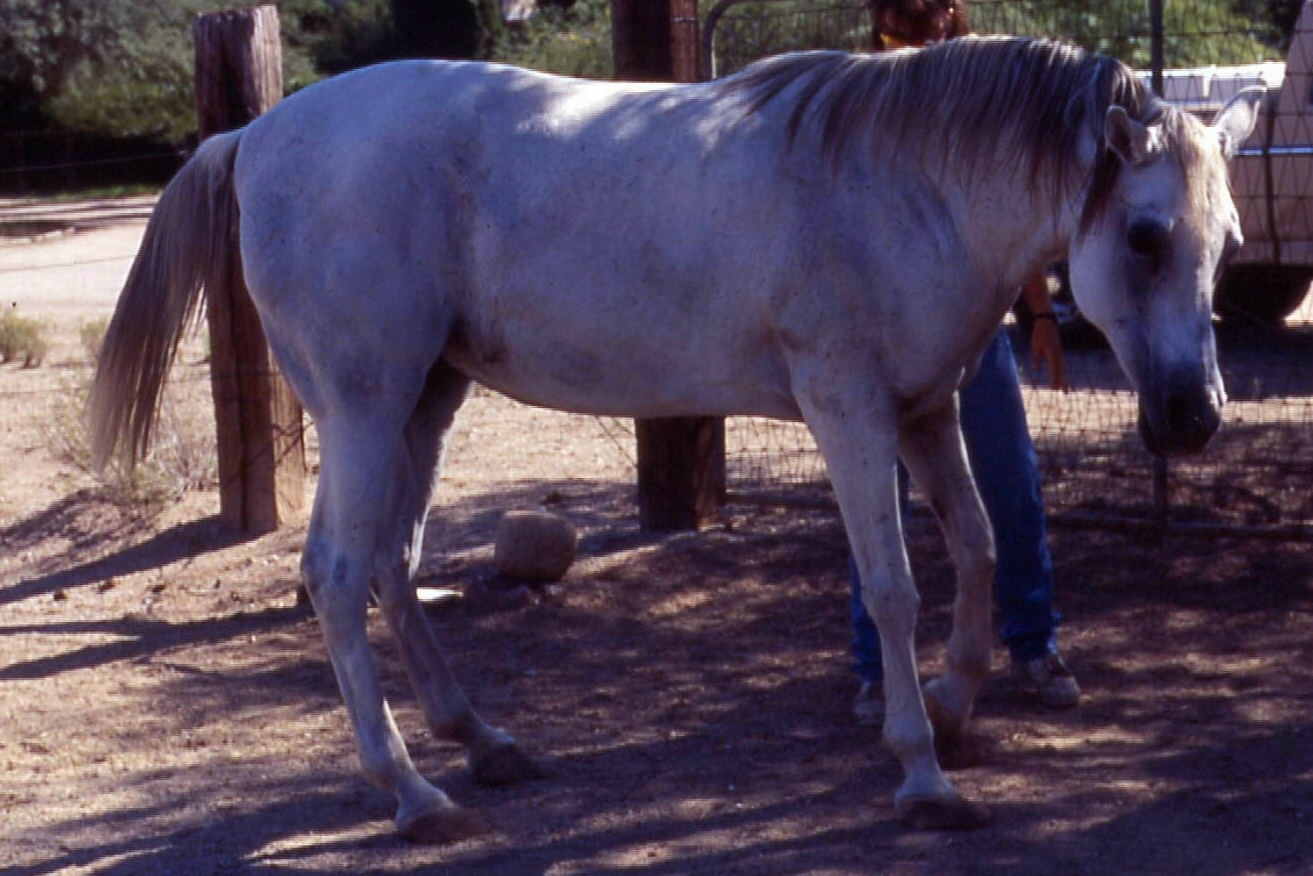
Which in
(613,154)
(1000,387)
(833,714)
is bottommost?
(833,714)

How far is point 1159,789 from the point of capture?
4.26 meters

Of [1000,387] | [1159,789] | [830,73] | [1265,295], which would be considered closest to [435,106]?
[830,73]

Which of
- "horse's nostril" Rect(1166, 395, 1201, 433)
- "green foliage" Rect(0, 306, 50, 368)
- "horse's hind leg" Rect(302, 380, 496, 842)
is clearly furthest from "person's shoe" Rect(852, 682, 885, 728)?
"green foliage" Rect(0, 306, 50, 368)

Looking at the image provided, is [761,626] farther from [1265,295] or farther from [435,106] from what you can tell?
[1265,295]

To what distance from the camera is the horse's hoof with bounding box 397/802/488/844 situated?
13.4ft

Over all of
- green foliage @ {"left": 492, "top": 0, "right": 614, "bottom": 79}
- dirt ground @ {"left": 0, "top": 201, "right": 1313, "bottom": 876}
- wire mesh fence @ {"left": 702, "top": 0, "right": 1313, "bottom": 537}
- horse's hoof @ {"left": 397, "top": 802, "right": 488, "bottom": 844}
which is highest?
green foliage @ {"left": 492, "top": 0, "right": 614, "bottom": 79}

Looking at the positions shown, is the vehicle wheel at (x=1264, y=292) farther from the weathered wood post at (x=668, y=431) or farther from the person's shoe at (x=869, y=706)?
the person's shoe at (x=869, y=706)

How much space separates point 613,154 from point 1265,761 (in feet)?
7.65

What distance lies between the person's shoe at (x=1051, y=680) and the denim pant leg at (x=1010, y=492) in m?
0.03

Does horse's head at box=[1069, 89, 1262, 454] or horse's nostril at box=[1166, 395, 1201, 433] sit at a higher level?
horse's head at box=[1069, 89, 1262, 454]

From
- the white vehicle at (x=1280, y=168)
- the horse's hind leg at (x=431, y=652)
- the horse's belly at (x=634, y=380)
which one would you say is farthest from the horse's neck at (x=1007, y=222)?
the white vehicle at (x=1280, y=168)

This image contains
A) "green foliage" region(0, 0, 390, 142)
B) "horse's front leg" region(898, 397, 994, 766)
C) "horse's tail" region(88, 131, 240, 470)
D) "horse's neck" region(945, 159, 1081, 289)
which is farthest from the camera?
"green foliage" region(0, 0, 390, 142)

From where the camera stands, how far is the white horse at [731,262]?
3805 millimetres

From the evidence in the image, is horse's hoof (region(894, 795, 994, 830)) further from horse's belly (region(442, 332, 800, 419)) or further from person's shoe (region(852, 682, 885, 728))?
horse's belly (region(442, 332, 800, 419))
